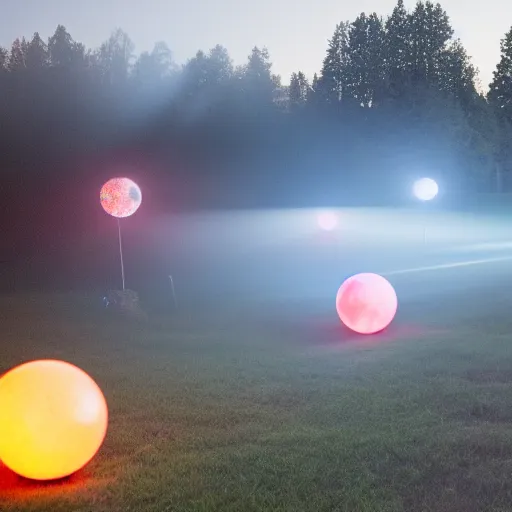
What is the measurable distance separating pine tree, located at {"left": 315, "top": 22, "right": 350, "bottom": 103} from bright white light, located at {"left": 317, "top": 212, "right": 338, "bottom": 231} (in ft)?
57.3

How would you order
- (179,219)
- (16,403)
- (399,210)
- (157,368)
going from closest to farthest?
(16,403)
(157,368)
(179,219)
(399,210)

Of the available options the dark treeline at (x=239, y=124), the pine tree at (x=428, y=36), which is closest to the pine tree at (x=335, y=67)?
the dark treeline at (x=239, y=124)

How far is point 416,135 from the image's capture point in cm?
3647

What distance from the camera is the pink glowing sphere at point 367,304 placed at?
10.8 m

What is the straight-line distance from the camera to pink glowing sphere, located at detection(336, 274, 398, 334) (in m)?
10.8

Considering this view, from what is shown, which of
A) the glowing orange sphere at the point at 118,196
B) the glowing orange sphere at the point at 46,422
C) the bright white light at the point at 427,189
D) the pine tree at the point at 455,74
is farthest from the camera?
the pine tree at the point at 455,74

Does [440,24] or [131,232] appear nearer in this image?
[131,232]

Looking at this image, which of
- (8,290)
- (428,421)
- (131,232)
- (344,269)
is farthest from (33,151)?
(428,421)

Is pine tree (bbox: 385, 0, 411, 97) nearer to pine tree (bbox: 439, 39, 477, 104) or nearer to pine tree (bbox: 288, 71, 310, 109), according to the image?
pine tree (bbox: 439, 39, 477, 104)

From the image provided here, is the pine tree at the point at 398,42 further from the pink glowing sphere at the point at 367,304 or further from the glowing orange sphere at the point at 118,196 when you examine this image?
the pink glowing sphere at the point at 367,304

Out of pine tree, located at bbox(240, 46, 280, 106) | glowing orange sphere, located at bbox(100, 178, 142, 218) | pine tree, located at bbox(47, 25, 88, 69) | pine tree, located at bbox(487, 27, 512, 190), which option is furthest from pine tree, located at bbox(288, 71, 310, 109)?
glowing orange sphere, located at bbox(100, 178, 142, 218)

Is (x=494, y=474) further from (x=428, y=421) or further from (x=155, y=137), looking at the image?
(x=155, y=137)

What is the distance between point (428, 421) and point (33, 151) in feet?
71.5

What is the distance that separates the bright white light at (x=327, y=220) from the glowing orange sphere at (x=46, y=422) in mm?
25444
